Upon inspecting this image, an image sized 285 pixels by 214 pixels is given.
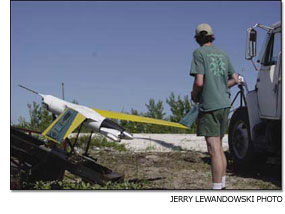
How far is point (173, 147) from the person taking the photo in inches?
335

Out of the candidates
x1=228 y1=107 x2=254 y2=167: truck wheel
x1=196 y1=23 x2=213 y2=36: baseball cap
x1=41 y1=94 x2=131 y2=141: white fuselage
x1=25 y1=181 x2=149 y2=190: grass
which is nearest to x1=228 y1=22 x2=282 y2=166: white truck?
x1=228 y1=107 x2=254 y2=167: truck wheel

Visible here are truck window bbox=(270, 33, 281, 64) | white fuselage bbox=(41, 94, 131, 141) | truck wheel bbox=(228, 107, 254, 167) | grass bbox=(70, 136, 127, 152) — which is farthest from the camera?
grass bbox=(70, 136, 127, 152)

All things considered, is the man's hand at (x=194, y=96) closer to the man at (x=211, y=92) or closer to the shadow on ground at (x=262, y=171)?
the man at (x=211, y=92)

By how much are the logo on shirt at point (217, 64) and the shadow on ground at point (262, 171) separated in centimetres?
200

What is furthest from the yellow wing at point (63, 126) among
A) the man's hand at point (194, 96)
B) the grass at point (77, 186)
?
the man's hand at point (194, 96)

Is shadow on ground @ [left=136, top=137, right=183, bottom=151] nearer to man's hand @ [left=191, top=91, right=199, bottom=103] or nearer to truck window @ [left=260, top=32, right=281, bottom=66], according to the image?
truck window @ [left=260, top=32, right=281, bottom=66]

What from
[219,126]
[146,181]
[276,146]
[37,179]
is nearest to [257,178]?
[276,146]

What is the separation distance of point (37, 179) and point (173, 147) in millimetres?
3956

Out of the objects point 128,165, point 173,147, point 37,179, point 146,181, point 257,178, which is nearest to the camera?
point 37,179

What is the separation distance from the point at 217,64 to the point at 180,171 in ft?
7.97

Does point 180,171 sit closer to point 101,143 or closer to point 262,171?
point 262,171

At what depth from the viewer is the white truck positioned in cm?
566

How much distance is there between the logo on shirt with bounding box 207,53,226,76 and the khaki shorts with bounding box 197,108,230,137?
348mm
